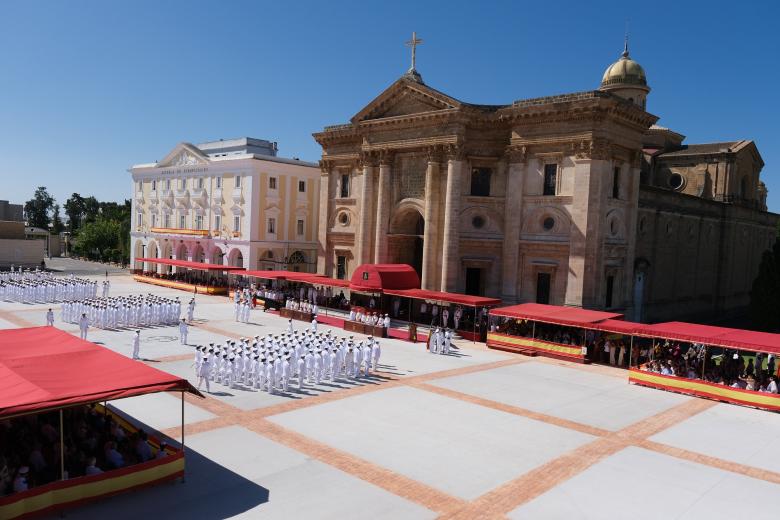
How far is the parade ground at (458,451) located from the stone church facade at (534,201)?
41.3ft

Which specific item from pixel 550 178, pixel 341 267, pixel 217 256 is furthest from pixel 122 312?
pixel 217 256

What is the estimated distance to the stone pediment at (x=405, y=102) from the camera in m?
37.0

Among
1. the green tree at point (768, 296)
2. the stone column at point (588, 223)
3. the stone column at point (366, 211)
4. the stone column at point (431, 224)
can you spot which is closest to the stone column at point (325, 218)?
the stone column at point (366, 211)

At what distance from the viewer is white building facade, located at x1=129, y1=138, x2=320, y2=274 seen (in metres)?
51.2

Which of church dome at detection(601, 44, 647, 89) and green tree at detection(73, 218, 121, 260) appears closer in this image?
church dome at detection(601, 44, 647, 89)

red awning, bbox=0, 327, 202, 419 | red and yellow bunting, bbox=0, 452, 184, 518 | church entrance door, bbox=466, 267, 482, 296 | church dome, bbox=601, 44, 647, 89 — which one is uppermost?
church dome, bbox=601, 44, 647, 89

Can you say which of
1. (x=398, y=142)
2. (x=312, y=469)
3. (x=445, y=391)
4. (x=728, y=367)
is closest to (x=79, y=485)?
(x=312, y=469)

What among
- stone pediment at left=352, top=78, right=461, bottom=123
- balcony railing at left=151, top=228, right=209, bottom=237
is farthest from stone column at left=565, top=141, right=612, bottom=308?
balcony railing at left=151, top=228, right=209, bottom=237

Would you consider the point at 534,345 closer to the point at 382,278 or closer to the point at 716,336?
the point at 716,336

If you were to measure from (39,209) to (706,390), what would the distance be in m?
129

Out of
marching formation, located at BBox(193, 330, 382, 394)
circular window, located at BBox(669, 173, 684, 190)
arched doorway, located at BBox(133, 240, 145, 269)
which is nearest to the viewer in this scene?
marching formation, located at BBox(193, 330, 382, 394)

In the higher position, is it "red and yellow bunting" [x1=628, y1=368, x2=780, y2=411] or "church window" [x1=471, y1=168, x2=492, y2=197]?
"church window" [x1=471, y1=168, x2=492, y2=197]

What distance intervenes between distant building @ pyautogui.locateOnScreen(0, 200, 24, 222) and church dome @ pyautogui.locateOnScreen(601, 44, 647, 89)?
8114 centimetres

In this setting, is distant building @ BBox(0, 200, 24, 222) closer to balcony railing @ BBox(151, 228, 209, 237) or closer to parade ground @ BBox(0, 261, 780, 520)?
balcony railing @ BBox(151, 228, 209, 237)
